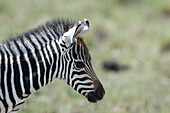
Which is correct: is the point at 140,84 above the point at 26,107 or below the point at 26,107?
below

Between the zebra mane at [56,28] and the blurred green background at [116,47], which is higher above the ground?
the zebra mane at [56,28]

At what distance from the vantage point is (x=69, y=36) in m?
4.97

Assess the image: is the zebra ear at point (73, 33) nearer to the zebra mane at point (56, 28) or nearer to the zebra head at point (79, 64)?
the zebra head at point (79, 64)

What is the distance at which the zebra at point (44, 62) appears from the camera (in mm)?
4844

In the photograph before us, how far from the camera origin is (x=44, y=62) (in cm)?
495

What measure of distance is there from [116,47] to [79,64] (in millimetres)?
7907

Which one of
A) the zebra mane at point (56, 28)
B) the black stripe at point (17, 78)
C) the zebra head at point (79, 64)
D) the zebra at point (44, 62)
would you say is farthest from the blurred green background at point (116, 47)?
the black stripe at point (17, 78)

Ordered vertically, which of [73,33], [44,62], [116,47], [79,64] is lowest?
[116,47]

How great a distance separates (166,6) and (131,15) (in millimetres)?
1815

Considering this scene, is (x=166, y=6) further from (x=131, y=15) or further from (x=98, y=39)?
(x=98, y=39)

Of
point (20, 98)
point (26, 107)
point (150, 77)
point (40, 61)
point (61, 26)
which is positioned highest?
point (61, 26)

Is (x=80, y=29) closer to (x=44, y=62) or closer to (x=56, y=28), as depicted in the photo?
(x=56, y=28)

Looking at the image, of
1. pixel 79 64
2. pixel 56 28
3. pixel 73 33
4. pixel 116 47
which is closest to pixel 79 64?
pixel 79 64

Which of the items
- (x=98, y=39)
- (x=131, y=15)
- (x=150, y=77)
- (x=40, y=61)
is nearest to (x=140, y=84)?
(x=150, y=77)
